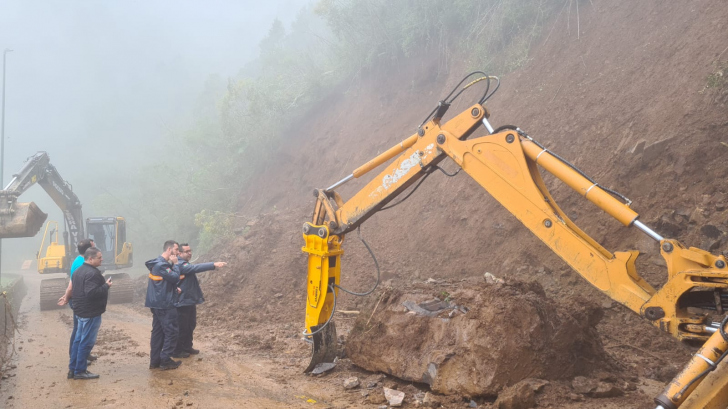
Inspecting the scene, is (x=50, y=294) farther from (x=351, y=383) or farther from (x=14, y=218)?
(x=351, y=383)

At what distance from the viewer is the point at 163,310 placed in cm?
665

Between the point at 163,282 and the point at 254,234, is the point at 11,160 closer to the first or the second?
the point at 254,234

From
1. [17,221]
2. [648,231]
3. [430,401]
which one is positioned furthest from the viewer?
A: [17,221]

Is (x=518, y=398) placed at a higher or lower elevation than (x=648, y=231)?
lower

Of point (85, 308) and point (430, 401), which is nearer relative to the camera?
point (430, 401)

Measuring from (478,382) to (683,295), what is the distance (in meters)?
1.91

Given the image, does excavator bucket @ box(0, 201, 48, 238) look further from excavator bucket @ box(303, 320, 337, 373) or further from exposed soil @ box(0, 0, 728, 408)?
excavator bucket @ box(303, 320, 337, 373)

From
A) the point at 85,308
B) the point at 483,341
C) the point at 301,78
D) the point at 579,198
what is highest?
the point at 301,78

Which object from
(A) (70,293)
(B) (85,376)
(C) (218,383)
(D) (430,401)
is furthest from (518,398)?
(A) (70,293)

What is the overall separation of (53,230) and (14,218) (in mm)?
5872

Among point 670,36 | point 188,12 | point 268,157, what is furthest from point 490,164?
point 188,12

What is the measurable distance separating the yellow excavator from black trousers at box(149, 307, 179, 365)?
6.91 feet

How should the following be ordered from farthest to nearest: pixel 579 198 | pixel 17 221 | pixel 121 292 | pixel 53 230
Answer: pixel 53 230
pixel 121 292
pixel 17 221
pixel 579 198

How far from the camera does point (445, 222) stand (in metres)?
10.7
